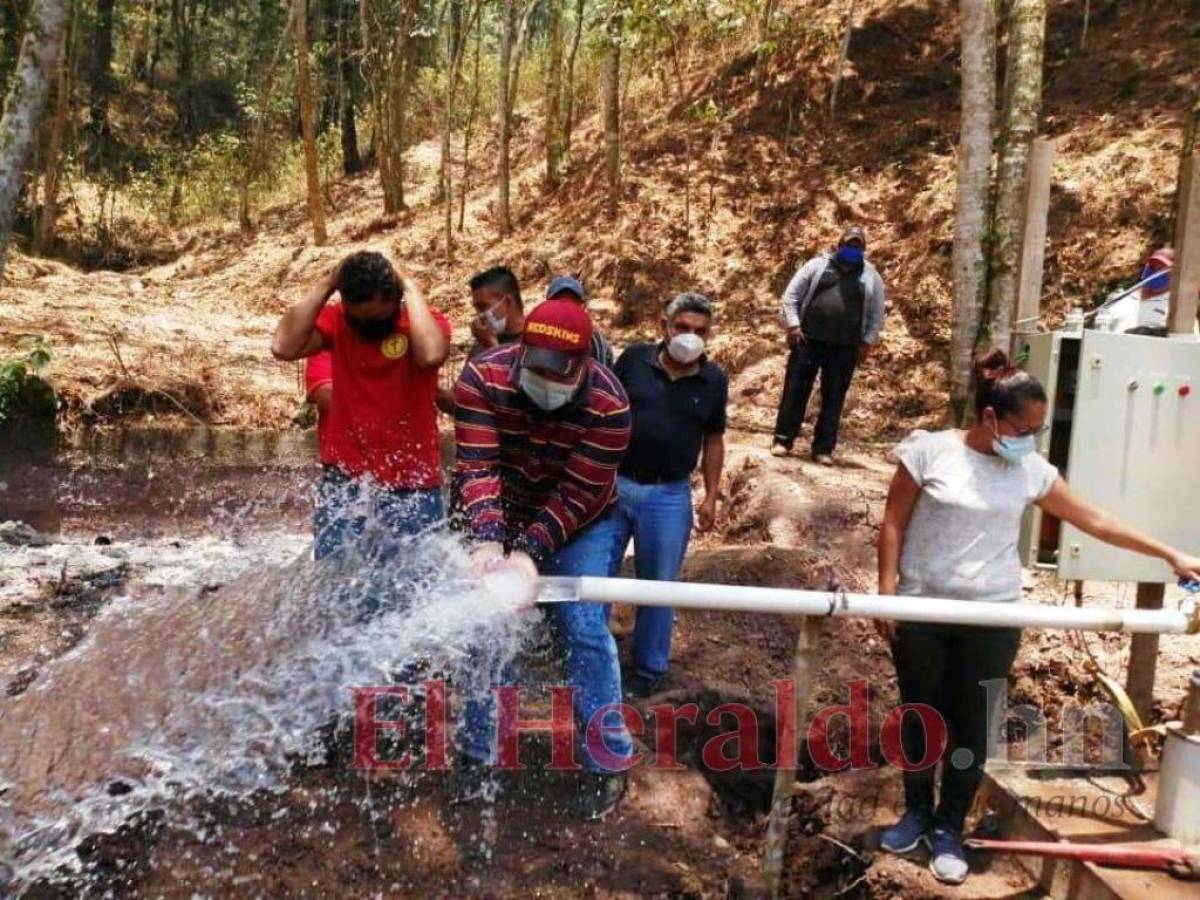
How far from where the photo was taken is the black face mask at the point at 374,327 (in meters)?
3.56

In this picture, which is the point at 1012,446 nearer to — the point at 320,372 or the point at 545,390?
the point at 545,390

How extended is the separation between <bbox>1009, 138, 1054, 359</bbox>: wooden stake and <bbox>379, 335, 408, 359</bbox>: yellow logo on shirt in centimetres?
244

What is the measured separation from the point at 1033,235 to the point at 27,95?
570cm

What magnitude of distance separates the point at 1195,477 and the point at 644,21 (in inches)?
451

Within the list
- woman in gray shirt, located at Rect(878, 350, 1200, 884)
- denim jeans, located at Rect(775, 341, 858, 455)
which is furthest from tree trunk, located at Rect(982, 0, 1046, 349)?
woman in gray shirt, located at Rect(878, 350, 1200, 884)

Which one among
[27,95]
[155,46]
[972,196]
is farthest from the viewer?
[155,46]

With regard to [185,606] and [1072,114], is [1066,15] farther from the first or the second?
[185,606]

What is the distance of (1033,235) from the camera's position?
383 centimetres

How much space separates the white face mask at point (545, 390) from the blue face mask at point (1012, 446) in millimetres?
1357

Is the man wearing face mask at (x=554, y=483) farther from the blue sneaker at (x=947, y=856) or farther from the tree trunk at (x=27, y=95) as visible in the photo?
the tree trunk at (x=27, y=95)

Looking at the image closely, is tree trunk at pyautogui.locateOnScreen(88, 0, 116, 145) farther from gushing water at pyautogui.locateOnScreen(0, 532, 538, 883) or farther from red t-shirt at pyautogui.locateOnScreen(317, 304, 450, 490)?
red t-shirt at pyautogui.locateOnScreen(317, 304, 450, 490)

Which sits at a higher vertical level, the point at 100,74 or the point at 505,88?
the point at 100,74

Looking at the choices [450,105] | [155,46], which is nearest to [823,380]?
[450,105]

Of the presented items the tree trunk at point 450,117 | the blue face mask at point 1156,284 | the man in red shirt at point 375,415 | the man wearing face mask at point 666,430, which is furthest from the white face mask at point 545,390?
the tree trunk at point 450,117
